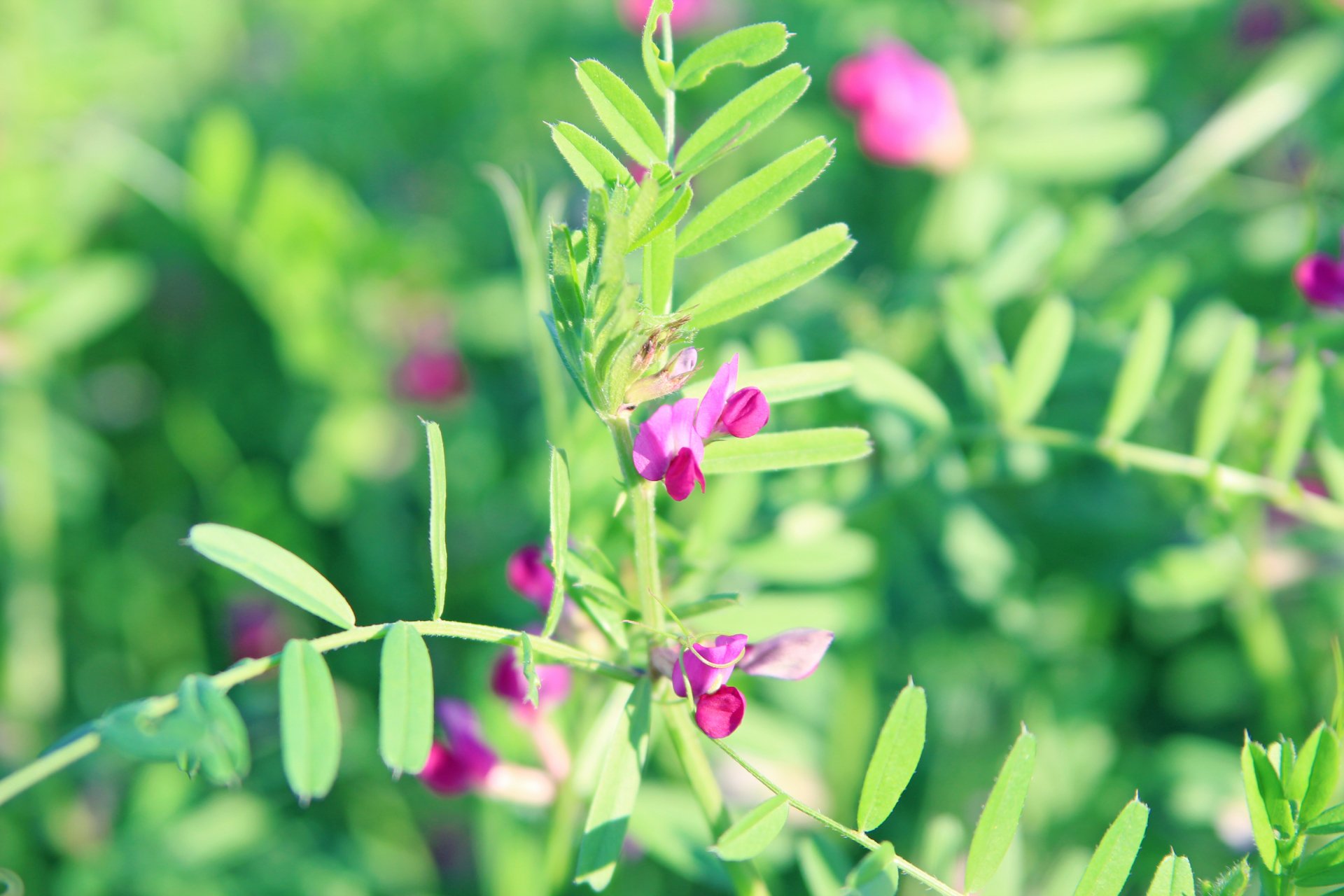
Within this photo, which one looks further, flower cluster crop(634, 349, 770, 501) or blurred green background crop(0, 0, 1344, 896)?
blurred green background crop(0, 0, 1344, 896)

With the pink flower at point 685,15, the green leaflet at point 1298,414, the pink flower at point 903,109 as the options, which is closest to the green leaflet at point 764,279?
the green leaflet at point 1298,414

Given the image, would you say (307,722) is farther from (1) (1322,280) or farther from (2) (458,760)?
(1) (1322,280)

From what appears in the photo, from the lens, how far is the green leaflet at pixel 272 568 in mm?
812

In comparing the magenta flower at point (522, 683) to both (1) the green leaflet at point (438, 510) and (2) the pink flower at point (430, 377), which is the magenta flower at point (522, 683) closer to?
(1) the green leaflet at point (438, 510)

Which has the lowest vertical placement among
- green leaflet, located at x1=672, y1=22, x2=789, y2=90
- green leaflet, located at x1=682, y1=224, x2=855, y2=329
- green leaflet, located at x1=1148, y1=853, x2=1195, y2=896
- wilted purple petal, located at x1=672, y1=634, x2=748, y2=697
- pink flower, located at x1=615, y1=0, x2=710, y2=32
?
green leaflet, located at x1=1148, y1=853, x2=1195, y2=896

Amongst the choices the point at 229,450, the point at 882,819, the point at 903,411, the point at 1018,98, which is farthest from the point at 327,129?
the point at 882,819

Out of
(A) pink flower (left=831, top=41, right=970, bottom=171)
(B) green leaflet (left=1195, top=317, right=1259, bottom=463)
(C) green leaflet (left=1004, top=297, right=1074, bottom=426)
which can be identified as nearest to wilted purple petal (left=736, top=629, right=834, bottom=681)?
(C) green leaflet (left=1004, top=297, right=1074, bottom=426)

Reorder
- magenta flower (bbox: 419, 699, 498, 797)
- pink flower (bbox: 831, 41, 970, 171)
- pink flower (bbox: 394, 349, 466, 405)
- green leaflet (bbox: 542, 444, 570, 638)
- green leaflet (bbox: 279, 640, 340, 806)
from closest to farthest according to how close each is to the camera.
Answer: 1. green leaflet (bbox: 279, 640, 340, 806)
2. green leaflet (bbox: 542, 444, 570, 638)
3. magenta flower (bbox: 419, 699, 498, 797)
4. pink flower (bbox: 831, 41, 970, 171)
5. pink flower (bbox: 394, 349, 466, 405)

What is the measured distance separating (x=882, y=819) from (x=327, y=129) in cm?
203

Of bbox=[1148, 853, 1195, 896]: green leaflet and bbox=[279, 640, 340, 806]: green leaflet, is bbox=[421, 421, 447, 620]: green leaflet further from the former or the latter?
bbox=[1148, 853, 1195, 896]: green leaflet

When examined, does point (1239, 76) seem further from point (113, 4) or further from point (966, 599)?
point (113, 4)

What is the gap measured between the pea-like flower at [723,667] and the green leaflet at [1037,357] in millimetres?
527

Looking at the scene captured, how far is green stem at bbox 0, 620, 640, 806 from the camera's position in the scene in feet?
2.45

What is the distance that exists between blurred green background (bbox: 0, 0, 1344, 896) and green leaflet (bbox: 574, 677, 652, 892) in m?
0.26
